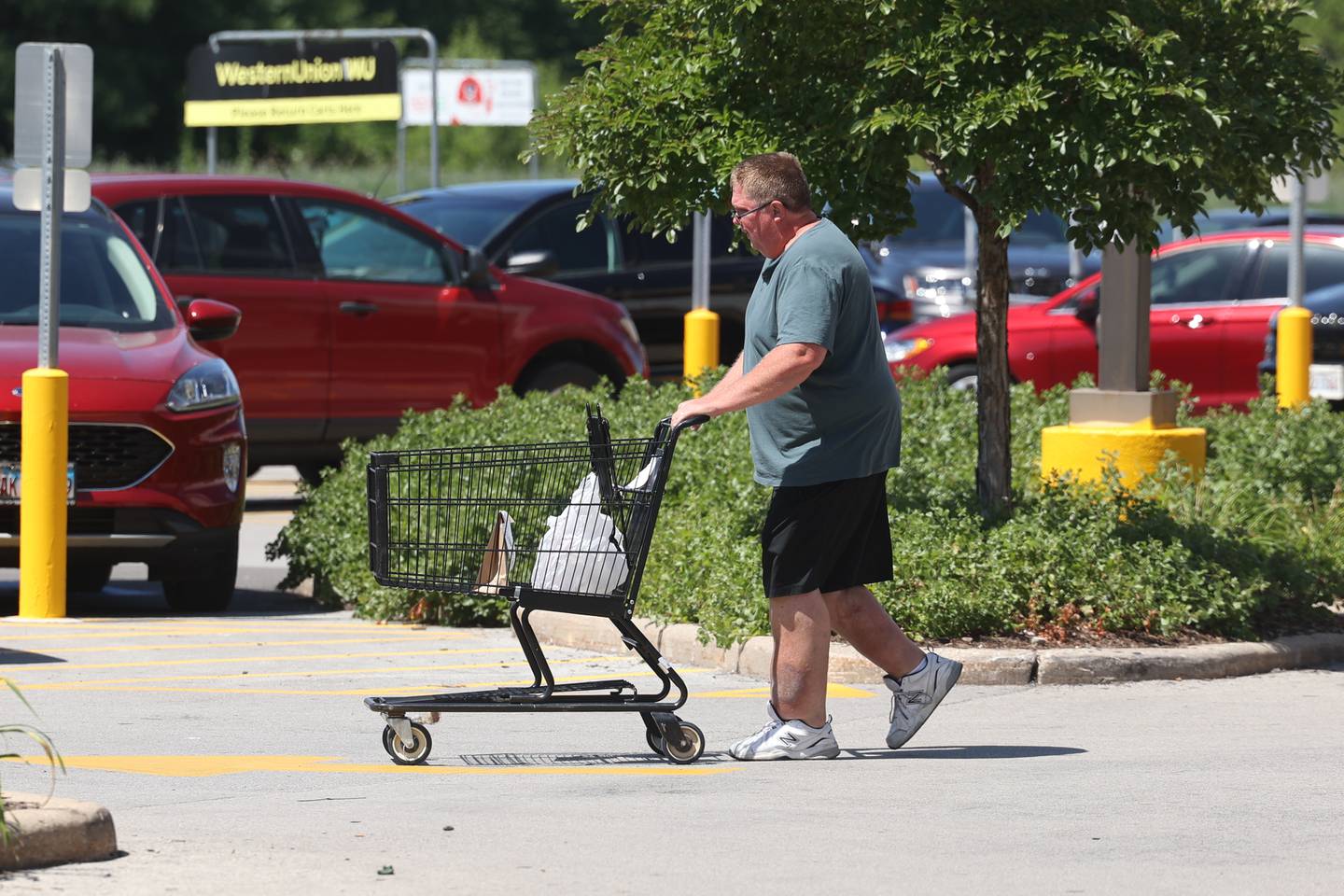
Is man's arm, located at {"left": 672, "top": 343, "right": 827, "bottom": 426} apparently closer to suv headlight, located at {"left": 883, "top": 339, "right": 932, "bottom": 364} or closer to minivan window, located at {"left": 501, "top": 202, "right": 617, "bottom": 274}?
minivan window, located at {"left": 501, "top": 202, "right": 617, "bottom": 274}

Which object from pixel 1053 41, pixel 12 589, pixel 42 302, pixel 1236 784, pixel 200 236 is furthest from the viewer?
pixel 200 236

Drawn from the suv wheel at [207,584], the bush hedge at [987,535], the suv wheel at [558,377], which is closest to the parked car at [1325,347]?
the bush hedge at [987,535]

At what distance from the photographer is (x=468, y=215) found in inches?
664

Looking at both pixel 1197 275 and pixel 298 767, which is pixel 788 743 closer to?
pixel 298 767

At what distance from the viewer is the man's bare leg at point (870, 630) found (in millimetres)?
6941

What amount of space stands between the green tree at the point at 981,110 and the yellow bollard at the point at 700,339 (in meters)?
6.10

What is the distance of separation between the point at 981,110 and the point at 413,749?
352 cm

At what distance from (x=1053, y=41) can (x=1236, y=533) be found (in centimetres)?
247

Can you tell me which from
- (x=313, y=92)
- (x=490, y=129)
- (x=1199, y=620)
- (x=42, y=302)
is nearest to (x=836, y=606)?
(x=1199, y=620)

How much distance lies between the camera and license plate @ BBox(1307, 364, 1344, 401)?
15.5 m

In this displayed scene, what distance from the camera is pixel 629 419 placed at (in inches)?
449

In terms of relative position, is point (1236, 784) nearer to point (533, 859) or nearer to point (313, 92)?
point (533, 859)

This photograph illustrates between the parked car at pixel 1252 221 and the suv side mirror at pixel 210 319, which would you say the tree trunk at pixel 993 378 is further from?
the parked car at pixel 1252 221

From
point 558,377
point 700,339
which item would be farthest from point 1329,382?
point 558,377
